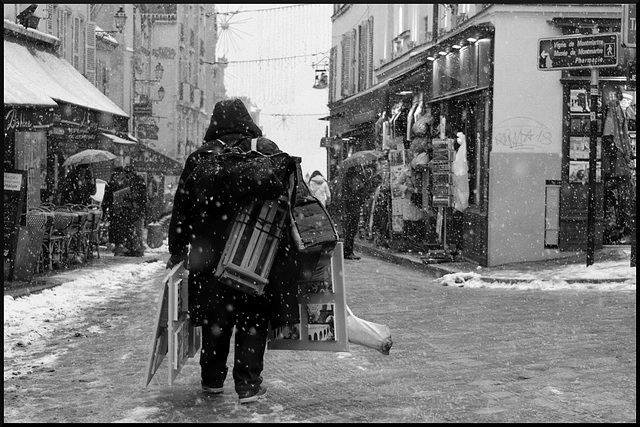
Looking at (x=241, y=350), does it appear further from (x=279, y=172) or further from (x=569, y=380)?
(x=569, y=380)

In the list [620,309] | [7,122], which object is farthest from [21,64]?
[620,309]

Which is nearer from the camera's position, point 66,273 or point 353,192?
point 66,273

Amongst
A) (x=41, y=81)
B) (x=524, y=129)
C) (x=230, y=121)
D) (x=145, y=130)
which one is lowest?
(x=230, y=121)

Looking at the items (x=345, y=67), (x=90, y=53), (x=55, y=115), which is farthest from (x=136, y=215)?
(x=345, y=67)

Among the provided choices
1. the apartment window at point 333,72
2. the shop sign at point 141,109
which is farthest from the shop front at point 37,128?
the apartment window at point 333,72

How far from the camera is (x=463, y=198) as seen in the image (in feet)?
54.7

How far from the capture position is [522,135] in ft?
51.6

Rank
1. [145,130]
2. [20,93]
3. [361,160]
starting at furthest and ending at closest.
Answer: [145,130] < [361,160] < [20,93]

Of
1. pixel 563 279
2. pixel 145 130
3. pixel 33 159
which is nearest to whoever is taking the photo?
pixel 563 279

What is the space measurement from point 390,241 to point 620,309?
10744 millimetres

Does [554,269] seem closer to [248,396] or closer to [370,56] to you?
[248,396]

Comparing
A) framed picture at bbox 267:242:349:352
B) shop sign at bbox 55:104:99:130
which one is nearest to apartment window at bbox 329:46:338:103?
shop sign at bbox 55:104:99:130

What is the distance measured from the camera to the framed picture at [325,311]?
5.63m

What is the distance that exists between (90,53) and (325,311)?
23023 mm
